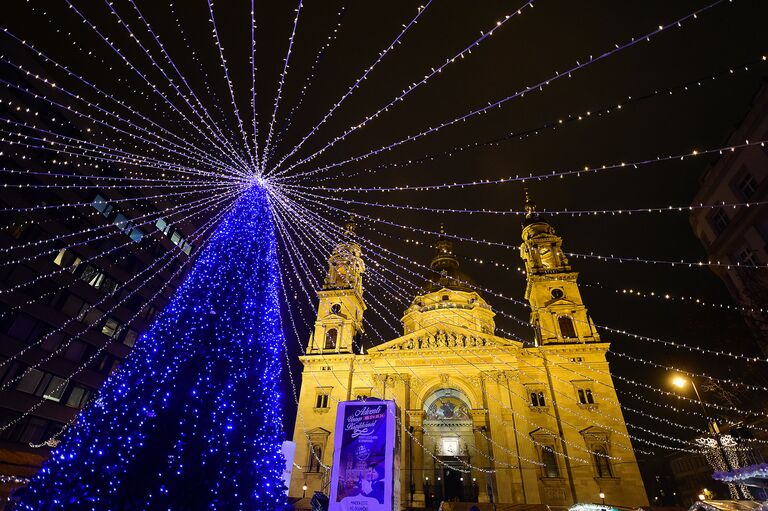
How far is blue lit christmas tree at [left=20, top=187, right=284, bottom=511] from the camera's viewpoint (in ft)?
19.2

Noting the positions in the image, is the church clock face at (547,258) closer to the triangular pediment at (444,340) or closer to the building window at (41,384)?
the triangular pediment at (444,340)

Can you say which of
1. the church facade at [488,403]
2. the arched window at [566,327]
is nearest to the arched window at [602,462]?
the church facade at [488,403]

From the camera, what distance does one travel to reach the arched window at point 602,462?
24.1 m

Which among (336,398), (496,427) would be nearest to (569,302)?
(496,427)

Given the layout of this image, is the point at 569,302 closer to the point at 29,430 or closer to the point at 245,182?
the point at 245,182

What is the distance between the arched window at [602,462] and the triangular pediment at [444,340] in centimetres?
802

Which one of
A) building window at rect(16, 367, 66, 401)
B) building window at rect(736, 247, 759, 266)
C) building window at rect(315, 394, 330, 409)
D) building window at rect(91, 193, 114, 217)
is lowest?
building window at rect(16, 367, 66, 401)

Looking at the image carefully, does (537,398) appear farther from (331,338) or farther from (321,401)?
(331,338)

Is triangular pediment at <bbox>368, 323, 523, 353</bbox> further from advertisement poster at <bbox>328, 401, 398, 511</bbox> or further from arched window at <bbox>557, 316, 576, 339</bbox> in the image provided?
advertisement poster at <bbox>328, 401, 398, 511</bbox>

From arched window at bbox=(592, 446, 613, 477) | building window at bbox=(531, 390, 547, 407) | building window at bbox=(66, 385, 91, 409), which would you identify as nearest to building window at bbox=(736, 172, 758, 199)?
building window at bbox=(531, 390, 547, 407)

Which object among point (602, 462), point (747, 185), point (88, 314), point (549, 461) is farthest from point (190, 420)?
point (88, 314)

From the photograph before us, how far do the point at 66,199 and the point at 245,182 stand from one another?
24.7 metres

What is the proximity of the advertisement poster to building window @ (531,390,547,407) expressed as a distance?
1863 centimetres

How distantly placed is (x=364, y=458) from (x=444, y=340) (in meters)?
19.6
